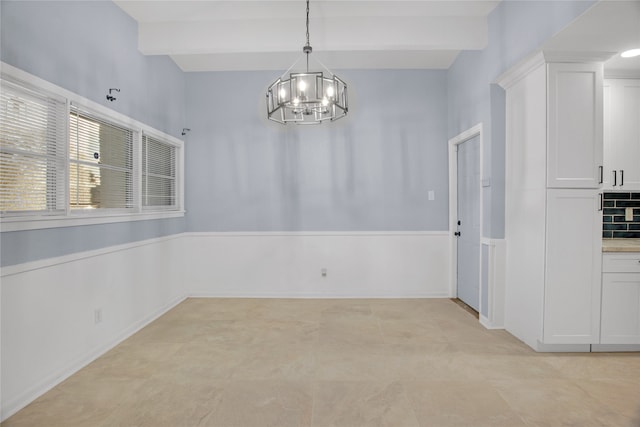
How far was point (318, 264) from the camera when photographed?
4902 millimetres

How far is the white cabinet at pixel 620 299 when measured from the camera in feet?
9.51

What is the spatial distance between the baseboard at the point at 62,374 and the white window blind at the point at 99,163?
1219 mm

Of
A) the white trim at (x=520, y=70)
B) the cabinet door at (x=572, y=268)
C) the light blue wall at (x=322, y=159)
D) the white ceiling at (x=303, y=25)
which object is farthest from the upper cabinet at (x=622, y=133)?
the light blue wall at (x=322, y=159)

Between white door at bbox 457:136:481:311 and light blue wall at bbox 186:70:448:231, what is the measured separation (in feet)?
1.01

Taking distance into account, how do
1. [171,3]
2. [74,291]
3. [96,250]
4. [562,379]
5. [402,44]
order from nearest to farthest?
1. [562,379]
2. [74,291]
3. [96,250]
4. [171,3]
5. [402,44]

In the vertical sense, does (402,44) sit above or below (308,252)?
above

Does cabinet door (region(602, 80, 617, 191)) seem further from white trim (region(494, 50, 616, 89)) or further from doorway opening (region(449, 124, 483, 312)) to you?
doorway opening (region(449, 124, 483, 312))

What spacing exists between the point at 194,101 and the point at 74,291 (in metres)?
3.11

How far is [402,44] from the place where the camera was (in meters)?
3.63

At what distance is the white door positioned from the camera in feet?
13.4

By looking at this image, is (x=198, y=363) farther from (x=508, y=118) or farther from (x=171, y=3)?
(x=508, y=118)

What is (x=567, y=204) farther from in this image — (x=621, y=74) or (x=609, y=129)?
(x=621, y=74)

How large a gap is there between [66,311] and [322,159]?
3328mm

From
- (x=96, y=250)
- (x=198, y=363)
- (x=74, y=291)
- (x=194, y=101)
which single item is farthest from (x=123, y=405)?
(x=194, y=101)
